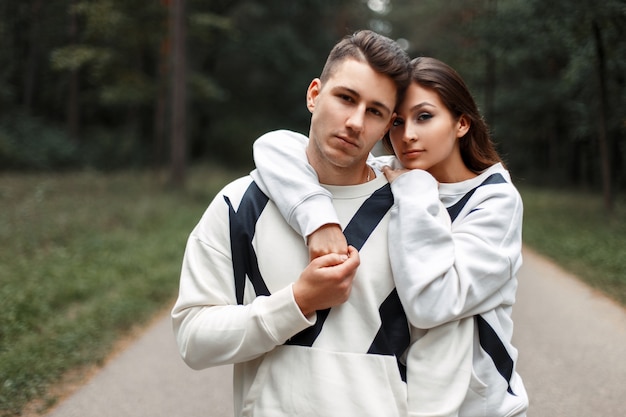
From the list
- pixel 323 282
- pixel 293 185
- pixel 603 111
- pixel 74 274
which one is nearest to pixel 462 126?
pixel 293 185

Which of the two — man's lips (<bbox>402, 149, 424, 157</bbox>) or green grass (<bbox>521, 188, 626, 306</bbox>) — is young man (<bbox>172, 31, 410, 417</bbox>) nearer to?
man's lips (<bbox>402, 149, 424, 157</bbox>)

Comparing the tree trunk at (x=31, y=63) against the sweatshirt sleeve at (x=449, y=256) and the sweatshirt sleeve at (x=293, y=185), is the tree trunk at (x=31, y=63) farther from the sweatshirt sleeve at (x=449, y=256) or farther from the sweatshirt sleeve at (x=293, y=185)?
the sweatshirt sleeve at (x=449, y=256)

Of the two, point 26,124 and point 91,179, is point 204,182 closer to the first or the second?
point 91,179

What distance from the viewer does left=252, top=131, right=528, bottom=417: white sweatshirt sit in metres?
1.96

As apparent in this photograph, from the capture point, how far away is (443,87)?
2389 mm

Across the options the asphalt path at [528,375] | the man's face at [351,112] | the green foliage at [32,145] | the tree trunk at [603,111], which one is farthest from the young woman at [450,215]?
the green foliage at [32,145]

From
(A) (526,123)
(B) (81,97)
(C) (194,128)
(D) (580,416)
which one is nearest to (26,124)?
(B) (81,97)

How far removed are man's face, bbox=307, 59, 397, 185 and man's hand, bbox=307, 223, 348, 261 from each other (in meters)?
0.30

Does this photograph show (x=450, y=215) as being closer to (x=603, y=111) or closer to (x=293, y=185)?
(x=293, y=185)

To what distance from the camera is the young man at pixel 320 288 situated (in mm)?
1916

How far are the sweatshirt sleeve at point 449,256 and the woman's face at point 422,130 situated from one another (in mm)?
180

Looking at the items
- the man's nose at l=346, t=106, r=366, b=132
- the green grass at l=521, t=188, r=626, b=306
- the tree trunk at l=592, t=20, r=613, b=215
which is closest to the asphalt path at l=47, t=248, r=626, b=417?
the green grass at l=521, t=188, r=626, b=306

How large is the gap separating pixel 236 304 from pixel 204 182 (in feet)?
65.9

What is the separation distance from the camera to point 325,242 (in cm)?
194
